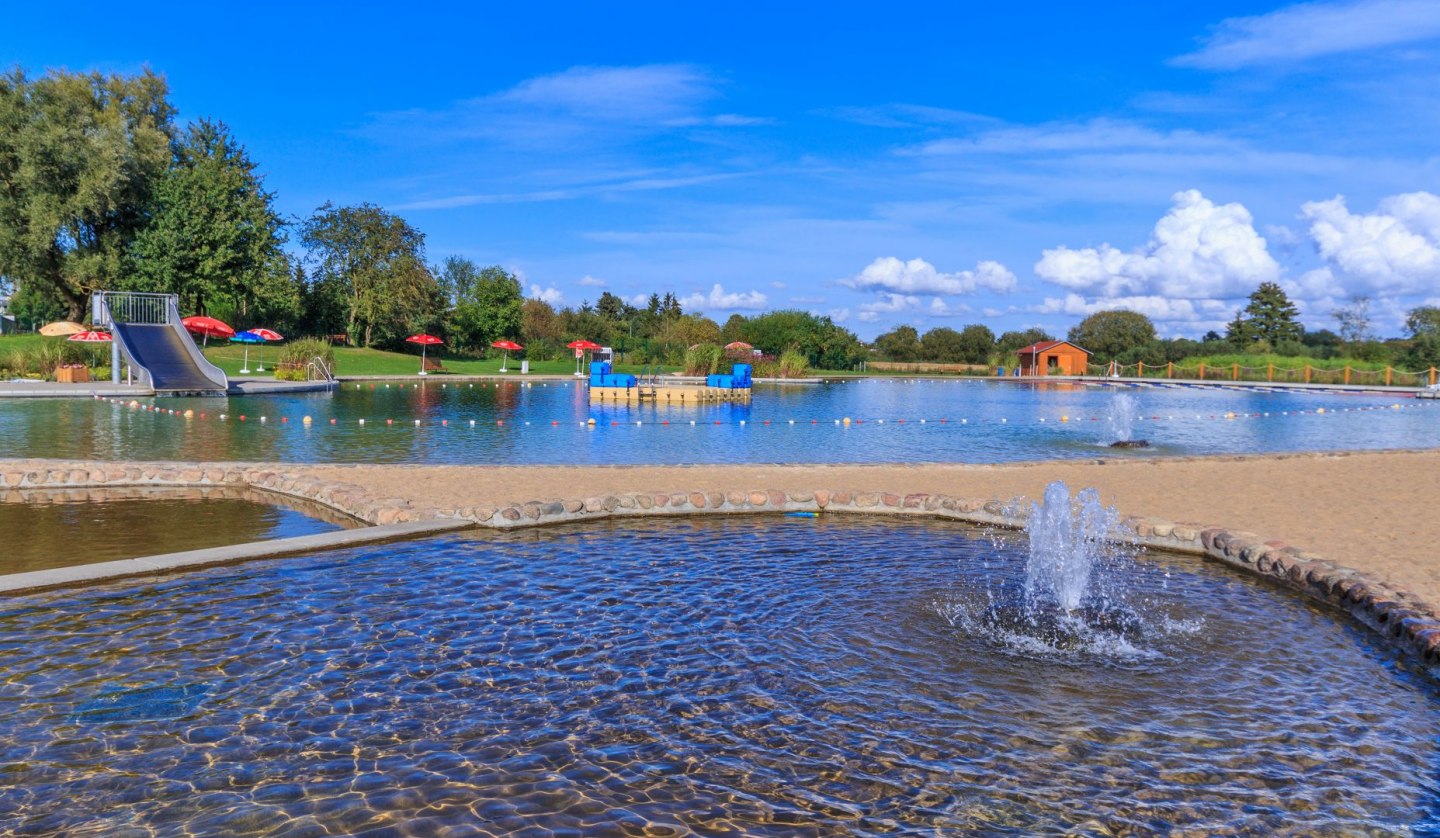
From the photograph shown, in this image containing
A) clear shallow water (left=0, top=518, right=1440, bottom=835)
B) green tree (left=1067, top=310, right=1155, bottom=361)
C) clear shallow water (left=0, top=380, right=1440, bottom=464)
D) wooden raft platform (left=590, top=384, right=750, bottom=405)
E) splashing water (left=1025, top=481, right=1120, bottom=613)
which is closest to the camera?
clear shallow water (left=0, top=518, right=1440, bottom=835)

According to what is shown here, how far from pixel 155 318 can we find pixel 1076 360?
58.3m

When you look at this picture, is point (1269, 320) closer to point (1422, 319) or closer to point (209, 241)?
point (1422, 319)

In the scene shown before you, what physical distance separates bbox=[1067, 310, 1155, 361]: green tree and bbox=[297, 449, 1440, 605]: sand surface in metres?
66.0

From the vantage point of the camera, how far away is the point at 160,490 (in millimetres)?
12055

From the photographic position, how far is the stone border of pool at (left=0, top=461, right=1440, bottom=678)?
6973 mm

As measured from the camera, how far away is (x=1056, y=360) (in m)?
70.4

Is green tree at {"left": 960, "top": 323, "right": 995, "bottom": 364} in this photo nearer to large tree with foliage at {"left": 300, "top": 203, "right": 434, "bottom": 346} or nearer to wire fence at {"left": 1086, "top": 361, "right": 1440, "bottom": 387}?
wire fence at {"left": 1086, "top": 361, "right": 1440, "bottom": 387}

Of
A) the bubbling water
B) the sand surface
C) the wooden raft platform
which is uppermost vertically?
the wooden raft platform

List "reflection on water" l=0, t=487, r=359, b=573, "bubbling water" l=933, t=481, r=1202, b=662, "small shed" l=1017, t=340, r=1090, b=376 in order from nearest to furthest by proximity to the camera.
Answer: "bubbling water" l=933, t=481, r=1202, b=662 < "reflection on water" l=0, t=487, r=359, b=573 < "small shed" l=1017, t=340, r=1090, b=376

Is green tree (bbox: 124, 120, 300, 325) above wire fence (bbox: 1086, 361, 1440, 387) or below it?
above

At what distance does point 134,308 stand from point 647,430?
27521 mm

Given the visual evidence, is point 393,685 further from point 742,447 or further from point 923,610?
point 742,447

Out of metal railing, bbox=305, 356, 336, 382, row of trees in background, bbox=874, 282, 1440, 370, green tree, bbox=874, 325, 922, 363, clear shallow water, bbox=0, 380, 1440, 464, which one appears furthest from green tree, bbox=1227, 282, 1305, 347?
metal railing, bbox=305, 356, 336, 382

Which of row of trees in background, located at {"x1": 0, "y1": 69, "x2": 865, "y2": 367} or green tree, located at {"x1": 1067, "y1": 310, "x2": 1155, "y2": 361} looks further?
green tree, located at {"x1": 1067, "y1": 310, "x2": 1155, "y2": 361}
